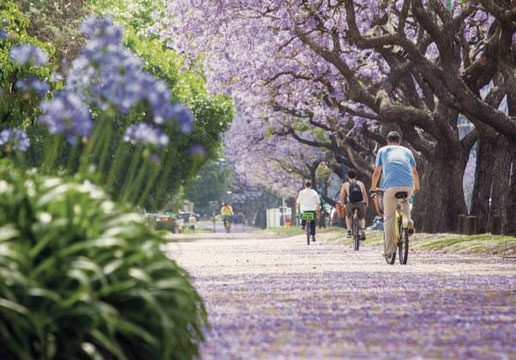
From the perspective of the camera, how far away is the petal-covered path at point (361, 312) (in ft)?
28.0

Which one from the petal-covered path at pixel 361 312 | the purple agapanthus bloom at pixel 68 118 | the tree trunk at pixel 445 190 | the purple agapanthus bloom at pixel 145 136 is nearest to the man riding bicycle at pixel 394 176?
the petal-covered path at pixel 361 312

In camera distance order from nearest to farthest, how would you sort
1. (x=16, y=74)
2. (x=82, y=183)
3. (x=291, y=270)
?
(x=82, y=183) < (x=291, y=270) < (x=16, y=74)

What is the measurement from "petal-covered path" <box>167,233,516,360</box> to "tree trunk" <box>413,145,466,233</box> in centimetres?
1661

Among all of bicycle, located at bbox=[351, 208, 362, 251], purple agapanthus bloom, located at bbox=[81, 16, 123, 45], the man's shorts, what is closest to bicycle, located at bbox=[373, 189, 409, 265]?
bicycle, located at bbox=[351, 208, 362, 251]

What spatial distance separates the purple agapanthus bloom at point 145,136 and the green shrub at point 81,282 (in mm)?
1523

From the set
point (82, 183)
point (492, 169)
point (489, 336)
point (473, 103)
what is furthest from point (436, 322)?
point (492, 169)

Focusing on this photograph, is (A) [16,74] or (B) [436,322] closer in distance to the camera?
(B) [436,322]

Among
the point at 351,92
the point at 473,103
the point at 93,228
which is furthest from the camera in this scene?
the point at 351,92

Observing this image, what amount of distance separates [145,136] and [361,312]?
3260 millimetres

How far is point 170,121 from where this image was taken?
923cm

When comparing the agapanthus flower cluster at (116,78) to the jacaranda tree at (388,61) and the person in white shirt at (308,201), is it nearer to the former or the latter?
the jacaranda tree at (388,61)

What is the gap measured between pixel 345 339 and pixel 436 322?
1464mm

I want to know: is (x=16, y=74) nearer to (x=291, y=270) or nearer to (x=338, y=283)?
(x=291, y=270)

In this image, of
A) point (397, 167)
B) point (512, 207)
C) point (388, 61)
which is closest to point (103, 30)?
point (397, 167)
